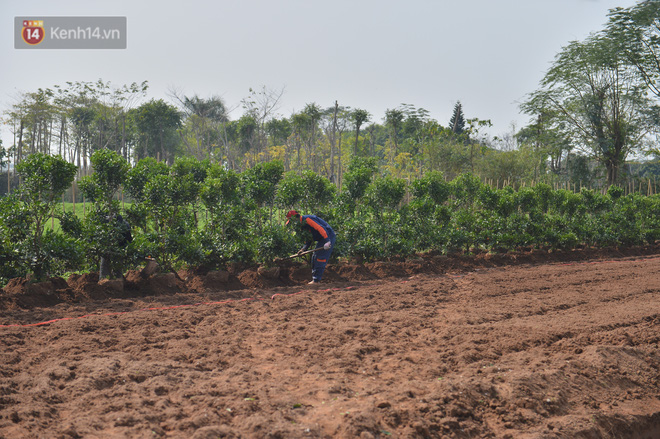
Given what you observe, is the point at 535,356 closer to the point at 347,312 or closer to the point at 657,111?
the point at 347,312

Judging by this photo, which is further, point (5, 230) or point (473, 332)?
point (5, 230)

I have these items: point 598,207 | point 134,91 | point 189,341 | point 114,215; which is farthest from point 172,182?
point 134,91

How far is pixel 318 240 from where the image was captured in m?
9.44

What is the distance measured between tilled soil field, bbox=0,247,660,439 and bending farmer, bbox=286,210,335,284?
0.57 m

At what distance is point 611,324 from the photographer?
6.37 metres

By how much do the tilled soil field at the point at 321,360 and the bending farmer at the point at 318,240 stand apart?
1.87 feet

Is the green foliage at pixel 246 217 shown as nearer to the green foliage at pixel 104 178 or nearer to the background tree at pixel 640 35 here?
the green foliage at pixel 104 178

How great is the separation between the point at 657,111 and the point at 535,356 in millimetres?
28111

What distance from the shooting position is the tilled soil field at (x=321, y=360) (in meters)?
3.68

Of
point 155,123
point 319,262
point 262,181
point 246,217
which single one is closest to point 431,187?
point 319,262

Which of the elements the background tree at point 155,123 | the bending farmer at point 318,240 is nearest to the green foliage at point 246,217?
the bending farmer at point 318,240

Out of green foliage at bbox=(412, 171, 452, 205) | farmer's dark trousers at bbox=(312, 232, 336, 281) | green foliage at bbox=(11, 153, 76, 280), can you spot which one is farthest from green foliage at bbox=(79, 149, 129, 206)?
green foliage at bbox=(412, 171, 452, 205)

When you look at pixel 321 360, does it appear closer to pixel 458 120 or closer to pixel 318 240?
pixel 318 240

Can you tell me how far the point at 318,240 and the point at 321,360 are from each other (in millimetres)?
4555
